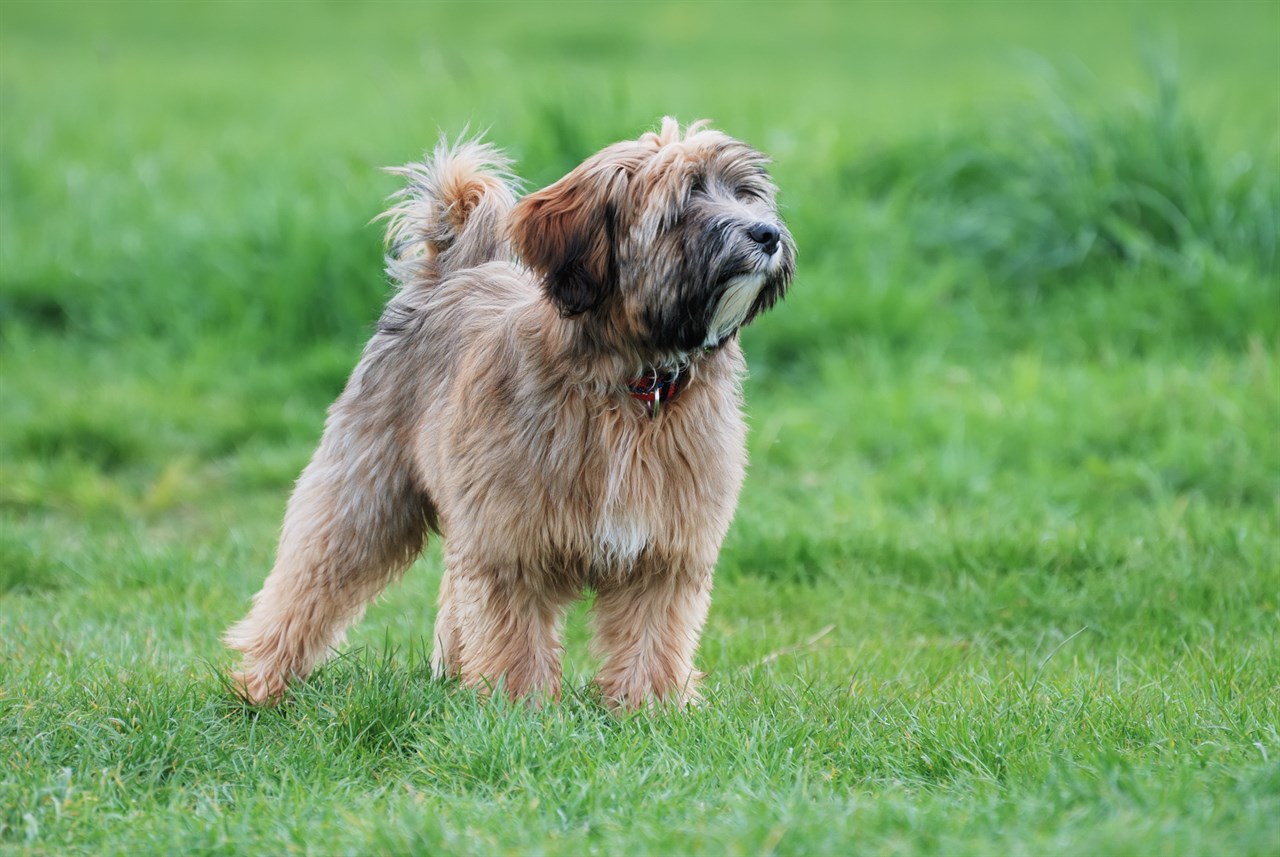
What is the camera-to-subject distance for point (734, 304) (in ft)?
12.4

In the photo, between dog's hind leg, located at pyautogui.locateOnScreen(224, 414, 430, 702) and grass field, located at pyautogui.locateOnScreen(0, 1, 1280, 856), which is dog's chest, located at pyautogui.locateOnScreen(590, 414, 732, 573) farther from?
dog's hind leg, located at pyautogui.locateOnScreen(224, 414, 430, 702)

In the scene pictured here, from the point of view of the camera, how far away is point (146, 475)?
24.5ft

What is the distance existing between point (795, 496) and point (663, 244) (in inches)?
126

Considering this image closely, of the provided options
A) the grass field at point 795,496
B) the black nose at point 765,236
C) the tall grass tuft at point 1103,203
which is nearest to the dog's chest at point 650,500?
the grass field at point 795,496

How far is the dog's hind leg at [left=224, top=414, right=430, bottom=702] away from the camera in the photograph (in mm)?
4613

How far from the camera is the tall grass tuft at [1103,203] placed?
28.0 feet

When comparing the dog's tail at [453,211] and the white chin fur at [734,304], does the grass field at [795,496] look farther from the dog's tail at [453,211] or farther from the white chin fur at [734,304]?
the dog's tail at [453,211]

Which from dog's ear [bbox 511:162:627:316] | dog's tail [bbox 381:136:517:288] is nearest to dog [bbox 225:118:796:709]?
dog's ear [bbox 511:162:627:316]

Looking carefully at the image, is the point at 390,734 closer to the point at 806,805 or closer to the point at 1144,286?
the point at 806,805

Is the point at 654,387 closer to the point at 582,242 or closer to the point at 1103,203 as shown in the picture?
the point at 582,242

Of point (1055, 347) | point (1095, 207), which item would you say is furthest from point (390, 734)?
point (1095, 207)

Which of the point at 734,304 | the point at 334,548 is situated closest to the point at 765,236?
the point at 734,304

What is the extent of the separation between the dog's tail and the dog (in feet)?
0.71

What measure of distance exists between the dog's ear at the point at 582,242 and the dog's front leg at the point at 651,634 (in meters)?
0.83
